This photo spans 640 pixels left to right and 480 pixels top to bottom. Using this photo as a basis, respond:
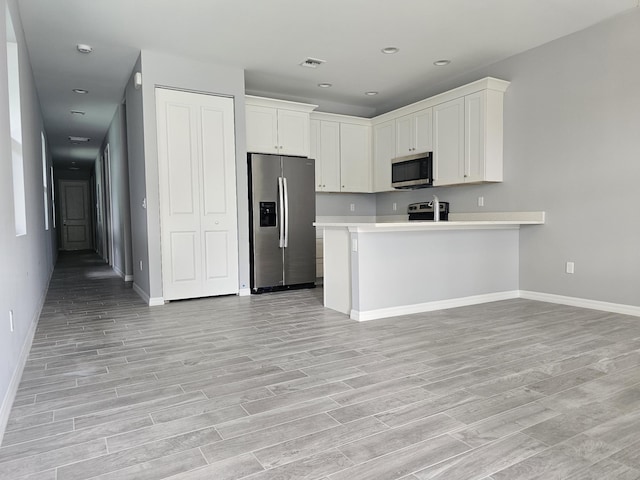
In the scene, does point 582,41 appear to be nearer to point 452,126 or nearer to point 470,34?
point 470,34

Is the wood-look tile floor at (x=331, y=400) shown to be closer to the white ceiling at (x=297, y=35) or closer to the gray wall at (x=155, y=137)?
the gray wall at (x=155, y=137)

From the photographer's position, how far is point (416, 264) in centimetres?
412

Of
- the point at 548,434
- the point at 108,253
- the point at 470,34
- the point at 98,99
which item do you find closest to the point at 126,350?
the point at 548,434

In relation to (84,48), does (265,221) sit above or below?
below

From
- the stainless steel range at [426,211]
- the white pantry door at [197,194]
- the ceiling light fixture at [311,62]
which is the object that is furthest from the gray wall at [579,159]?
the white pantry door at [197,194]

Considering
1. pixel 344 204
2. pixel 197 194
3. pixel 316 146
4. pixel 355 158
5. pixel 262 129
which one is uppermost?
pixel 262 129

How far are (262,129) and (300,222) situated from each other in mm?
1294

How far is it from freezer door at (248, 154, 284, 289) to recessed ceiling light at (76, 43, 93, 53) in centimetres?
200

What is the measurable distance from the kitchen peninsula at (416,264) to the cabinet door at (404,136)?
5.81 ft

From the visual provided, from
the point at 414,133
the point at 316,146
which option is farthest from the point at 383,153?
the point at 316,146

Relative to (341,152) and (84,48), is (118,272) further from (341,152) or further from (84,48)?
(341,152)

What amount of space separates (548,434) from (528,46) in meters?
4.24

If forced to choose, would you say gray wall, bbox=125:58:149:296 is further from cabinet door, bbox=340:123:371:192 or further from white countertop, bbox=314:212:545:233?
cabinet door, bbox=340:123:371:192

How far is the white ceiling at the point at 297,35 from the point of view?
3.66 metres
